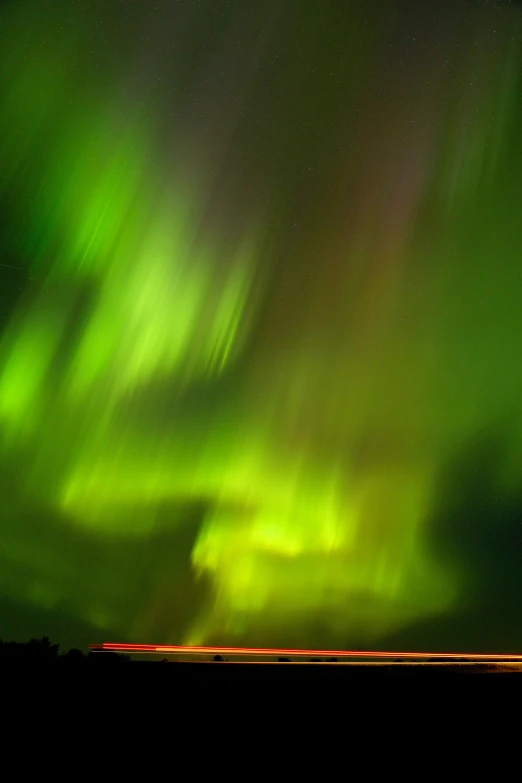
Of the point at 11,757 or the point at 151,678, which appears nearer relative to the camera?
the point at 11,757

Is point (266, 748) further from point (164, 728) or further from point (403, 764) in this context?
point (403, 764)

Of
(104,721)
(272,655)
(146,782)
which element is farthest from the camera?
(272,655)

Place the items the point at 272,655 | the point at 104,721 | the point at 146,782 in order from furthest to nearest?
the point at 272,655 → the point at 104,721 → the point at 146,782

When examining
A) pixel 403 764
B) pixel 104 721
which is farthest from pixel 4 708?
pixel 403 764

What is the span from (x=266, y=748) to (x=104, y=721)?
1.59 meters

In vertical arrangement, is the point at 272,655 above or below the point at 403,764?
above

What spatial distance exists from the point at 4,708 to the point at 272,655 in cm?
277

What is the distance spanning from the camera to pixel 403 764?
16.8 feet

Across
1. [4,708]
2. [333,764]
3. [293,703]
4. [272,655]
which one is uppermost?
[272,655]

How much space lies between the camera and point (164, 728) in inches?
204

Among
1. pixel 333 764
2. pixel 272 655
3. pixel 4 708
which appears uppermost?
pixel 272 655

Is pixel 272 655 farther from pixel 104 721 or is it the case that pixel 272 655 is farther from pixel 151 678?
pixel 104 721

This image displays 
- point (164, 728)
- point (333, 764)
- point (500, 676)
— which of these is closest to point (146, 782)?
point (164, 728)

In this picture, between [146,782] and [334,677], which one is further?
[334,677]
